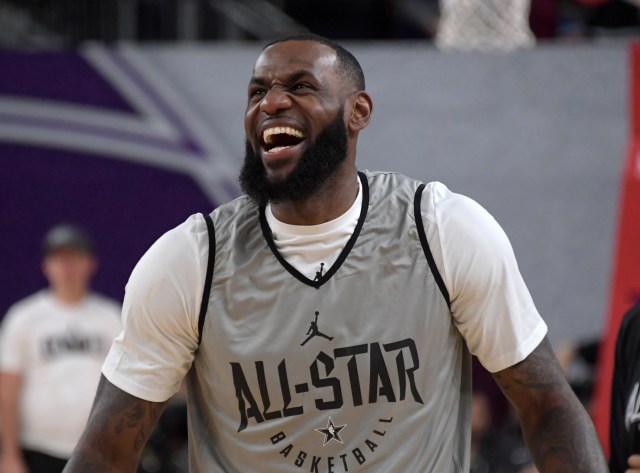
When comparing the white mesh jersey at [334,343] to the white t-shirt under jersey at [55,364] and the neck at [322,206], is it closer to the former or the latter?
the neck at [322,206]

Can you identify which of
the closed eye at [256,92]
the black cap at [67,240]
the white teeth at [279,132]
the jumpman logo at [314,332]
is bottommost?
the black cap at [67,240]

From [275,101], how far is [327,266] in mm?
412

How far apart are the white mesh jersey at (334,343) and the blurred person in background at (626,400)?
1.88 feet

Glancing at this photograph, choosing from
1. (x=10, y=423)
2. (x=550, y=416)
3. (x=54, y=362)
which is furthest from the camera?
(x=54, y=362)

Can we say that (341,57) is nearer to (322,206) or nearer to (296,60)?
(296,60)

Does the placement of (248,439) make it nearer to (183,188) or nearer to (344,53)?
(344,53)

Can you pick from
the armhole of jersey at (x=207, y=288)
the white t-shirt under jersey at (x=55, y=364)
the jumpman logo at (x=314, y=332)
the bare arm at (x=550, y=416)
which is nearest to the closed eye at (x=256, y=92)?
the armhole of jersey at (x=207, y=288)

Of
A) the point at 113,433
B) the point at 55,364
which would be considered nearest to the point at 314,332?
the point at 113,433

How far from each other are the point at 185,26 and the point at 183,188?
6.30 ft

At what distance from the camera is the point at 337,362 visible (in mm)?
2848

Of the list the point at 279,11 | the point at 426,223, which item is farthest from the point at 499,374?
the point at 279,11

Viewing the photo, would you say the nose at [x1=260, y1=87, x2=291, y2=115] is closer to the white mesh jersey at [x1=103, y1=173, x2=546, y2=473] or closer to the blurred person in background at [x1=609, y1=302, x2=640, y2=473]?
the white mesh jersey at [x1=103, y1=173, x2=546, y2=473]

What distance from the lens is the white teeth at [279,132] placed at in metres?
2.91

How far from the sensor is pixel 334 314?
2.87 meters
